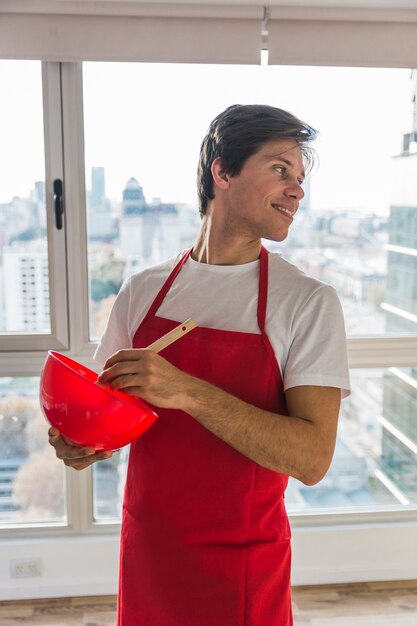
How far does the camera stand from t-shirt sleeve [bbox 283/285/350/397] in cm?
102

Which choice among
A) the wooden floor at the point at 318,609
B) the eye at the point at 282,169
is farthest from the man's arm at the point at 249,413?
the wooden floor at the point at 318,609

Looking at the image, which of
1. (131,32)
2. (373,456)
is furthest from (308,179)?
(373,456)

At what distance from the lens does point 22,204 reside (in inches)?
87.0

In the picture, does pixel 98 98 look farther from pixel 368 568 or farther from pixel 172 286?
pixel 368 568

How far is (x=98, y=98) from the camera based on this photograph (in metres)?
2.16

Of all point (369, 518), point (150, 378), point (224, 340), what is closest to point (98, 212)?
point (224, 340)

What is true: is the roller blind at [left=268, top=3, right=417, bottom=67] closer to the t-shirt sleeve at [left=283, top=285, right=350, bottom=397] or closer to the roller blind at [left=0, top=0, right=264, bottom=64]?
the roller blind at [left=0, top=0, right=264, bottom=64]

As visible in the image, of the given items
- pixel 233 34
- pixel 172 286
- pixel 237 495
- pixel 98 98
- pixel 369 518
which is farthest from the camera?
pixel 369 518

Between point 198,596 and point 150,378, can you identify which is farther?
point 198,596

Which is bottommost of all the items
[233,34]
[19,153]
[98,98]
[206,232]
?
[206,232]

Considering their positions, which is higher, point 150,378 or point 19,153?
point 19,153

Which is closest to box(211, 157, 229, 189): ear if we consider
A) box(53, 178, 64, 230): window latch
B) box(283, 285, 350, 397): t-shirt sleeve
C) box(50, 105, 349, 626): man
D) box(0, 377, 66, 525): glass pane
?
box(50, 105, 349, 626): man

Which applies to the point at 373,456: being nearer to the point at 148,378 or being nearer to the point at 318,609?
the point at 318,609

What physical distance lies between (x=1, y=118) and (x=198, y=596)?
5.67 feet
